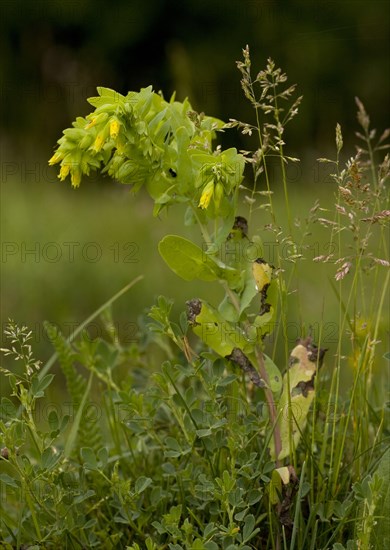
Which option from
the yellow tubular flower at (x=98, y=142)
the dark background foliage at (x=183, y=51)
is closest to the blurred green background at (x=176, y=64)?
Answer: the dark background foliage at (x=183, y=51)

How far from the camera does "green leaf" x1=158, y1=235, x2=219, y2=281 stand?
1317 mm

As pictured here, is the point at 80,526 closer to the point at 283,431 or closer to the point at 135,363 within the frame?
the point at 283,431

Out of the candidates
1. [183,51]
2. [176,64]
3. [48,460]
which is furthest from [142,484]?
[183,51]

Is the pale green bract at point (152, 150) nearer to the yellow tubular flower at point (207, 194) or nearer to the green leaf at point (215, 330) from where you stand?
the yellow tubular flower at point (207, 194)

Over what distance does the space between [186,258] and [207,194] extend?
0.15 m

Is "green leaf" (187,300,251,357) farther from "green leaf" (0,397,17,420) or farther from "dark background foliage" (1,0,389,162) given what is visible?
"dark background foliage" (1,0,389,162)

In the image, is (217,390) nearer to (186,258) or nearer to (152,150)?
(186,258)

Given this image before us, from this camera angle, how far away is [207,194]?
3.95 ft

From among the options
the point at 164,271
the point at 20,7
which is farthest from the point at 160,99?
the point at 20,7

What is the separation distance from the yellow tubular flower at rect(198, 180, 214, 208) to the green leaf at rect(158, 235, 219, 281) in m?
0.12

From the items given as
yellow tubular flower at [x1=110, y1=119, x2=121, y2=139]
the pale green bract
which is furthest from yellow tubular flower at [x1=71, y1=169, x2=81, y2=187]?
yellow tubular flower at [x1=110, y1=119, x2=121, y2=139]

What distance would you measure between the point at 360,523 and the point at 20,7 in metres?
6.06

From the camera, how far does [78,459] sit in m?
1.57

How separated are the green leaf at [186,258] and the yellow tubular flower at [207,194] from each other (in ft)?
0.38
